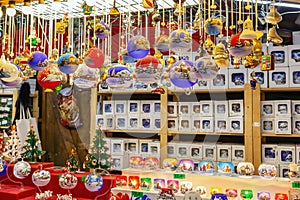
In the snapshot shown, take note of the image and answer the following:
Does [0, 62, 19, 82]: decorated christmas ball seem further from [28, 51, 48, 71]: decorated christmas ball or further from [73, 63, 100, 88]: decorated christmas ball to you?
[73, 63, 100, 88]: decorated christmas ball

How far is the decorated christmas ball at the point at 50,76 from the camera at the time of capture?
193cm

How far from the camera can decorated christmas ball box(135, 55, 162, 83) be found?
1653mm

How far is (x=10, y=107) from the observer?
4746 mm

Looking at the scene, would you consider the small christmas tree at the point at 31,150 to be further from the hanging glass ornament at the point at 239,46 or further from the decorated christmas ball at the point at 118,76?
the hanging glass ornament at the point at 239,46

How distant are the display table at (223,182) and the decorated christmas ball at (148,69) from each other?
0.97 metres

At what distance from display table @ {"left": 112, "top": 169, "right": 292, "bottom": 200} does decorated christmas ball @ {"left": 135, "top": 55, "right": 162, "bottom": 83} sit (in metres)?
0.97

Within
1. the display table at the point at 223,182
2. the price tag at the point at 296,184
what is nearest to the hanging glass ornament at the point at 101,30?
the display table at the point at 223,182

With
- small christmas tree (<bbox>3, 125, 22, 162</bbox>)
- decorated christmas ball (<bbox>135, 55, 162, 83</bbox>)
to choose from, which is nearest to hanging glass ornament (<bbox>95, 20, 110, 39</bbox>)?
decorated christmas ball (<bbox>135, 55, 162, 83</bbox>)

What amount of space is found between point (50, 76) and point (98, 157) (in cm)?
109

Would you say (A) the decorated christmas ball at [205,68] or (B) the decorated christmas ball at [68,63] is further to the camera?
(B) the decorated christmas ball at [68,63]

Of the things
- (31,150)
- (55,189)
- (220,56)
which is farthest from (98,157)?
(220,56)

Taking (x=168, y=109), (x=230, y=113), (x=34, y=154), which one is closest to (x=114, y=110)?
(x=168, y=109)

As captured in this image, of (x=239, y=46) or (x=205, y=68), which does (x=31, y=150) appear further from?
(x=239, y=46)

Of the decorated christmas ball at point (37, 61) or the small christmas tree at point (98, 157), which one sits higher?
the decorated christmas ball at point (37, 61)
